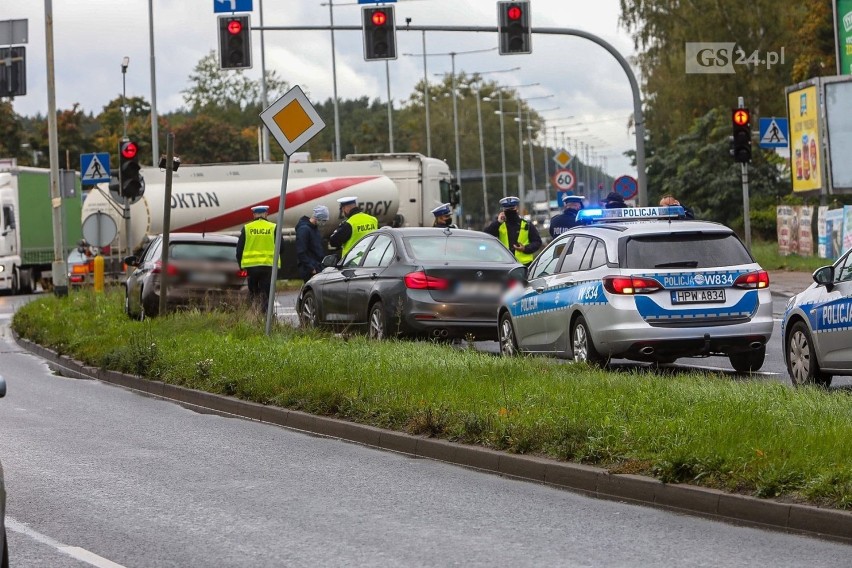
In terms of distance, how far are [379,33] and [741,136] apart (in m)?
7.86

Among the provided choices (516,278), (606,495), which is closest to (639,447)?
(606,495)

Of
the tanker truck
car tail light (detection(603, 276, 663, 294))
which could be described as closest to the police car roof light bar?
car tail light (detection(603, 276, 663, 294))

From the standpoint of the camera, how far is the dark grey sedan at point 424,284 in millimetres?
18609

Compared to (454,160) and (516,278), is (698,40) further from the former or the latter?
(454,160)

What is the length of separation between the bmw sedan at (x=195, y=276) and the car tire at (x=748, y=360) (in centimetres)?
1014

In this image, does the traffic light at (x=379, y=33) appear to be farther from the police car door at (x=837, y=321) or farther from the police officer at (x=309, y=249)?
the police car door at (x=837, y=321)

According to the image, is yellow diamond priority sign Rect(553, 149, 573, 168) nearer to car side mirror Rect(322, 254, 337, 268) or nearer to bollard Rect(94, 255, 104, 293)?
bollard Rect(94, 255, 104, 293)

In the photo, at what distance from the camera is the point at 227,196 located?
43.8 metres

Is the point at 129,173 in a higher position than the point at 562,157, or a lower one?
lower

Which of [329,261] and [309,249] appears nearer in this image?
[329,261]

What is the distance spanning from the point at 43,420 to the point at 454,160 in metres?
112

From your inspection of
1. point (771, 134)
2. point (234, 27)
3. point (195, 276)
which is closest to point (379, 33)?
point (234, 27)

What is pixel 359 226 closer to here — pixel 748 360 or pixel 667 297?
pixel 748 360

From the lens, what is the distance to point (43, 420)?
46.1ft
